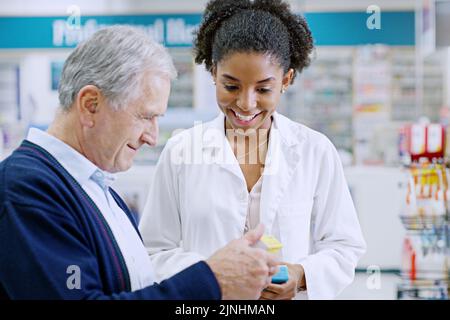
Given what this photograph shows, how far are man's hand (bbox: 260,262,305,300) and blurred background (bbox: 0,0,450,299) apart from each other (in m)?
0.19

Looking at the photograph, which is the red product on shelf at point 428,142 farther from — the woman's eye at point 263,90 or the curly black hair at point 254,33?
the woman's eye at point 263,90

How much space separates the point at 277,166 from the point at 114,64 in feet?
1.51

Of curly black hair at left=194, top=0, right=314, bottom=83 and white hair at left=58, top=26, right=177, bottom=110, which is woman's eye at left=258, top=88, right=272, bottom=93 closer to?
curly black hair at left=194, top=0, right=314, bottom=83

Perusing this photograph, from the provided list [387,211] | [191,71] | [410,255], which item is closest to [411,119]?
[191,71]

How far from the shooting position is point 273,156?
1.34 meters

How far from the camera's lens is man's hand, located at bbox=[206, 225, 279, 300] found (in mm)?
980

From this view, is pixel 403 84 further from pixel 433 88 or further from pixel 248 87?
pixel 248 87

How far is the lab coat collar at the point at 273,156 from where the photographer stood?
1.29 meters

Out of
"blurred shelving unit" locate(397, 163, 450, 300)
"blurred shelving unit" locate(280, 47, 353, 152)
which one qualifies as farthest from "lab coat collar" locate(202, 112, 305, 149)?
"blurred shelving unit" locate(280, 47, 353, 152)

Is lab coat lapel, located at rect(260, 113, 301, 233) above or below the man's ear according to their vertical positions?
below

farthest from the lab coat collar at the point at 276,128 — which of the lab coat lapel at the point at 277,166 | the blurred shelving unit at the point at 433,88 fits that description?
the blurred shelving unit at the point at 433,88

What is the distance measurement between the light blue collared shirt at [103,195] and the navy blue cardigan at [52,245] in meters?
0.03

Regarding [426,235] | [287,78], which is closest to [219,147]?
[287,78]

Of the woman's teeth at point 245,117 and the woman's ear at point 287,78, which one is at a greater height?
the woman's ear at point 287,78
